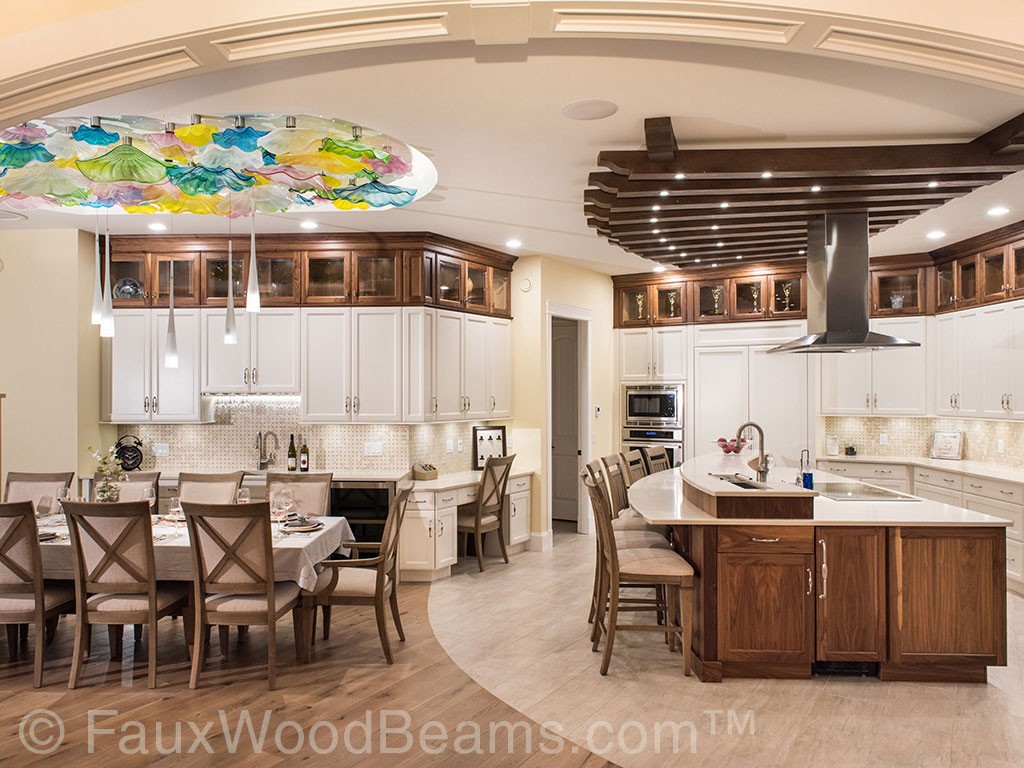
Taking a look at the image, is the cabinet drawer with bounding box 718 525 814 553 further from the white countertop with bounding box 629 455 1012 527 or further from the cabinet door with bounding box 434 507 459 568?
the cabinet door with bounding box 434 507 459 568

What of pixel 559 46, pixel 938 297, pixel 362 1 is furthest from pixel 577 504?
pixel 362 1

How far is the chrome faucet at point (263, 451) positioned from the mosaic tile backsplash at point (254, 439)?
1.0 inches

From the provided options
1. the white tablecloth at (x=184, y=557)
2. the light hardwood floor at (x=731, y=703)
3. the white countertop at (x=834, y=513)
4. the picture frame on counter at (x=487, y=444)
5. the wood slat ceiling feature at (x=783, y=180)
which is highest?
the wood slat ceiling feature at (x=783, y=180)

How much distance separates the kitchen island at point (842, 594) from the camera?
13.0 feet

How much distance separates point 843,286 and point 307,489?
384 centimetres

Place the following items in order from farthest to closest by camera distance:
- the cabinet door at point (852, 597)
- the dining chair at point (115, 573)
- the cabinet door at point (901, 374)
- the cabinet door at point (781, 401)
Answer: the cabinet door at point (781, 401) → the cabinet door at point (901, 374) → the cabinet door at point (852, 597) → the dining chair at point (115, 573)

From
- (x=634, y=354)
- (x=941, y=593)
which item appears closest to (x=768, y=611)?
(x=941, y=593)

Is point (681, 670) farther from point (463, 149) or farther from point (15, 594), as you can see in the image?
point (15, 594)

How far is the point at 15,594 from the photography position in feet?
13.3

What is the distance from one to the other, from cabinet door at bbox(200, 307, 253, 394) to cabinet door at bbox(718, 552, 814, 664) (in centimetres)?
421

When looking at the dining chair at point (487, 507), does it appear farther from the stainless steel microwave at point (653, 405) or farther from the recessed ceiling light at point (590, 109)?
the recessed ceiling light at point (590, 109)

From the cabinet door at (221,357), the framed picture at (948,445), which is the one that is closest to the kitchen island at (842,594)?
the framed picture at (948,445)

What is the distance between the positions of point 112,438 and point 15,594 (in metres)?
2.59

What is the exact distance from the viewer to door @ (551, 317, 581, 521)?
8.78 metres
